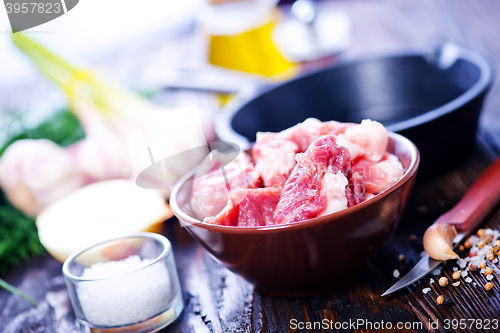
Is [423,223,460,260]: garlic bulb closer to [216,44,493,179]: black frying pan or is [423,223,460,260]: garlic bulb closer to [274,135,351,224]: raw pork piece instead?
[274,135,351,224]: raw pork piece

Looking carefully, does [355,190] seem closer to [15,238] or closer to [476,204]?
[476,204]

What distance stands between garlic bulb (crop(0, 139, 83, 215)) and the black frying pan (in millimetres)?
457

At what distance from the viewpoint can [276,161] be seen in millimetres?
721

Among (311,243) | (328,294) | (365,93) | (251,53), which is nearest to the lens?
(311,243)

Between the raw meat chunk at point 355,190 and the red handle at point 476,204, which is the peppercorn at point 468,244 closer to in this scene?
the red handle at point 476,204

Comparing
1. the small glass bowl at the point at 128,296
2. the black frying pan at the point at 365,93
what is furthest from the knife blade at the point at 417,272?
the black frying pan at the point at 365,93

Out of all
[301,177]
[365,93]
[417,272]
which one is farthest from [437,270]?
[365,93]

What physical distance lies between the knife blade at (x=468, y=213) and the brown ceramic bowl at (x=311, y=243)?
70 mm

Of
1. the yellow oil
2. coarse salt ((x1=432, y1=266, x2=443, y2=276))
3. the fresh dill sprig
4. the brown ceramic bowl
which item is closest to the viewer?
the brown ceramic bowl

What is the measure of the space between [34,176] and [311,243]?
84cm

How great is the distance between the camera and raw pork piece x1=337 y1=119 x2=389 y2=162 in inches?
28.2

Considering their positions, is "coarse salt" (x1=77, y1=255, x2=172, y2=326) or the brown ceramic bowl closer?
the brown ceramic bowl

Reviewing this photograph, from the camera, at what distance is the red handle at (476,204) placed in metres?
0.79

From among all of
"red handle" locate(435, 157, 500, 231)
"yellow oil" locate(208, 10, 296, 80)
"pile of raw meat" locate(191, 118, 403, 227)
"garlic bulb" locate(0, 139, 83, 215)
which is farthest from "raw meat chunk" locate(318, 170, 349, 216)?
"yellow oil" locate(208, 10, 296, 80)
